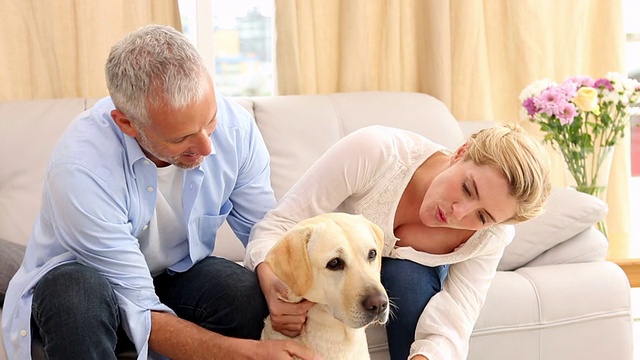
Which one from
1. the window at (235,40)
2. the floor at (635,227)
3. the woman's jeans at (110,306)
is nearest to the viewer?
the woman's jeans at (110,306)

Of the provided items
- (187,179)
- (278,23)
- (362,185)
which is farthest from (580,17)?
(187,179)

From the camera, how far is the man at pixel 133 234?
1717 mm

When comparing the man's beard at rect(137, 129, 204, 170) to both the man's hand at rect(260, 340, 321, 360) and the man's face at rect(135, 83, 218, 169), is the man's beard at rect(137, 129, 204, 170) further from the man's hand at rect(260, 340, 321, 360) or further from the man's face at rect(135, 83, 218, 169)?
the man's hand at rect(260, 340, 321, 360)

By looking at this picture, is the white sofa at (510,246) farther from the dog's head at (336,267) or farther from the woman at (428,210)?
the dog's head at (336,267)

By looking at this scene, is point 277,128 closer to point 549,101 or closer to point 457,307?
point 549,101

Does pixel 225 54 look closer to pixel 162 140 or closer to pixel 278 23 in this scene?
pixel 278 23

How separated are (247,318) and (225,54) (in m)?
1.82

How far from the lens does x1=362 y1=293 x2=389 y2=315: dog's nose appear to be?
1581mm

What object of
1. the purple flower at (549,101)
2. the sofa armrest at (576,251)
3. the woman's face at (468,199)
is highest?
the purple flower at (549,101)

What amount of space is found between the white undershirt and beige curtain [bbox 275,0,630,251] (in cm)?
135

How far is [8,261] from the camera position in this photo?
6.86ft

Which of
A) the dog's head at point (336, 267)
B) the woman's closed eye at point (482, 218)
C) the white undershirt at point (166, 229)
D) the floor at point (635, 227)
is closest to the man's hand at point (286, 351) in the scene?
the dog's head at point (336, 267)

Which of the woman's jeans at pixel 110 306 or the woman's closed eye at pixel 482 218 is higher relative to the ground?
the woman's closed eye at pixel 482 218

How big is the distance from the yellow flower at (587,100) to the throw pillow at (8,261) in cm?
190
